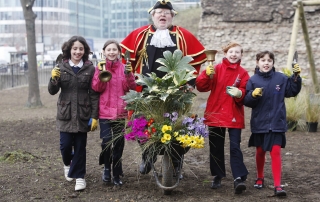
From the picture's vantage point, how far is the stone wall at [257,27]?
19234mm

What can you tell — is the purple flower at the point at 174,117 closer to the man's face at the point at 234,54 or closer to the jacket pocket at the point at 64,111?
the man's face at the point at 234,54

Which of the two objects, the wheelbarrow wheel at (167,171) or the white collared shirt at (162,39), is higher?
the white collared shirt at (162,39)

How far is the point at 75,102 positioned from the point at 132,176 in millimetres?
1223

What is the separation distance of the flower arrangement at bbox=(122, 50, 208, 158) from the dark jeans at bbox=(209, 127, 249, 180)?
0.48 metres

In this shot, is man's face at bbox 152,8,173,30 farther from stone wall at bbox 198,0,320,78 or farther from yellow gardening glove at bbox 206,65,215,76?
stone wall at bbox 198,0,320,78

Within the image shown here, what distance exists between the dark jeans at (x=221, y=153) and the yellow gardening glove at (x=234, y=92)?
0.41m

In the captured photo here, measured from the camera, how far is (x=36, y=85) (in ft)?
51.6

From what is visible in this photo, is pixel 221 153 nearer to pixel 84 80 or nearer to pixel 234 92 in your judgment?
pixel 234 92

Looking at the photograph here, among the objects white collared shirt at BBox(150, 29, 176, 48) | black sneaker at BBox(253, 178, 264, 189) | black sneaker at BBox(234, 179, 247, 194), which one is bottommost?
black sneaker at BBox(253, 178, 264, 189)

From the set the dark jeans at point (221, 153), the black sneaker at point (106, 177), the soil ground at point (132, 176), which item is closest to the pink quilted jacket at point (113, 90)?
the soil ground at point (132, 176)

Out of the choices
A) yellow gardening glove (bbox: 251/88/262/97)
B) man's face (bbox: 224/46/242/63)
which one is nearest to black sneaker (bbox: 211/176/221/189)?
yellow gardening glove (bbox: 251/88/262/97)

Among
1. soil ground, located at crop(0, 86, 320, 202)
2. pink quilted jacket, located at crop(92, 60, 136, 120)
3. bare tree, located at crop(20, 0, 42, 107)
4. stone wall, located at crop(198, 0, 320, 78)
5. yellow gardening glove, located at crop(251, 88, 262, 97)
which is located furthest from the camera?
stone wall, located at crop(198, 0, 320, 78)

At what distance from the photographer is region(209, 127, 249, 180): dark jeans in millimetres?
5941

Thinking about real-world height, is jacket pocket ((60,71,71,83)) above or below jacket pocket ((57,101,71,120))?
above
